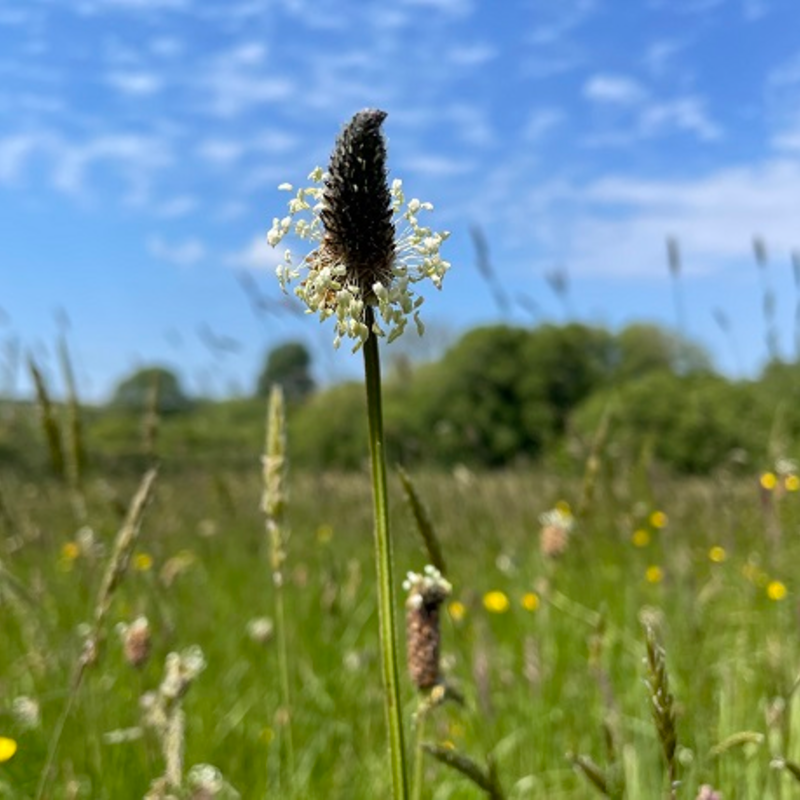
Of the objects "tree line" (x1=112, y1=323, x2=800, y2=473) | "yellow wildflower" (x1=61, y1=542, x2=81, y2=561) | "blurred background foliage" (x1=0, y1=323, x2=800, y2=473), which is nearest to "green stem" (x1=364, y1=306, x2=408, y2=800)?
"yellow wildflower" (x1=61, y1=542, x2=81, y2=561)

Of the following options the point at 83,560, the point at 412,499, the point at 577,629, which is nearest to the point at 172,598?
the point at 83,560

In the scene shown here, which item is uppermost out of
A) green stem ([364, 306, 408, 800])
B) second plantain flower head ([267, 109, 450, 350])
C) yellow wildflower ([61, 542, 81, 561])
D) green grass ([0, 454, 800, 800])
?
second plantain flower head ([267, 109, 450, 350])

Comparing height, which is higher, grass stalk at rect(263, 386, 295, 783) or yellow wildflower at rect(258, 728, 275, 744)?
grass stalk at rect(263, 386, 295, 783)

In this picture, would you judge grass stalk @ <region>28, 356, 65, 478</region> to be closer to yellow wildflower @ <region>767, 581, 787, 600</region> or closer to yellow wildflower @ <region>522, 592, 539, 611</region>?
yellow wildflower @ <region>522, 592, 539, 611</region>

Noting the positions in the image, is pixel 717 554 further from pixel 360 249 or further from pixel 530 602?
pixel 360 249

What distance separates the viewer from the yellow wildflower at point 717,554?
4.91 m

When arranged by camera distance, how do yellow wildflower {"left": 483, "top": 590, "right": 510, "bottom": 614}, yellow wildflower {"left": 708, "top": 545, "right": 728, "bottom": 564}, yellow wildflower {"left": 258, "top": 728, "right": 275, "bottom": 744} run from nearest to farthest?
1. yellow wildflower {"left": 258, "top": 728, "right": 275, "bottom": 744}
2. yellow wildflower {"left": 483, "top": 590, "right": 510, "bottom": 614}
3. yellow wildflower {"left": 708, "top": 545, "right": 728, "bottom": 564}

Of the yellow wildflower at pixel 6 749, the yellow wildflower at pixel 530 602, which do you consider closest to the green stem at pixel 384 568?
the yellow wildflower at pixel 6 749

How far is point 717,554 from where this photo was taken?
214 inches

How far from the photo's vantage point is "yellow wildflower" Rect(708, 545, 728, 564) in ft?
16.1

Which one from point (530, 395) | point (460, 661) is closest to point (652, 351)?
point (530, 395)

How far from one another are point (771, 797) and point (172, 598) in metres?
2.42

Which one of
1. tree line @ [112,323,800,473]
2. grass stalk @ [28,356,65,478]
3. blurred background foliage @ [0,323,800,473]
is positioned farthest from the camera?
tree line @ [112,323,800,473]

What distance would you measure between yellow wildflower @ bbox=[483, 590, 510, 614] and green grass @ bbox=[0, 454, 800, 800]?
40 millimetres
